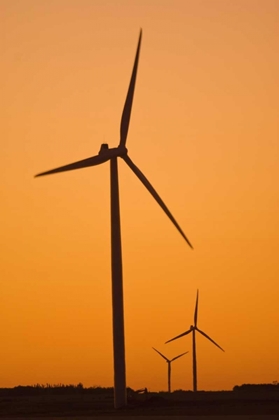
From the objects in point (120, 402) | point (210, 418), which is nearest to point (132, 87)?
point (120, 402)

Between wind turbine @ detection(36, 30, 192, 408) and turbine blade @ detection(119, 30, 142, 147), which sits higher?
turbine blade @ detection(119, 30, 142, 147)

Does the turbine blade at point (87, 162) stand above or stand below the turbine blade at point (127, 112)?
below

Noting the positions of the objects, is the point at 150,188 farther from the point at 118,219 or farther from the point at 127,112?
the point at 127,112

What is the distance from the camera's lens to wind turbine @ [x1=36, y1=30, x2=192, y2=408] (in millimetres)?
72375

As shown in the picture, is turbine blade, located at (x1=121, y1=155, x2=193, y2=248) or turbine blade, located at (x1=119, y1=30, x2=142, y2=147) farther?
turbine blade, located at (x1=119, y1=30, x2=142, y2=147)

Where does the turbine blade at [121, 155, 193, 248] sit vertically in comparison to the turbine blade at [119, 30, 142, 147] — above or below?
below

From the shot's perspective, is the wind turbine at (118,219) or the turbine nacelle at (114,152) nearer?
the wind turbine at (118,219)

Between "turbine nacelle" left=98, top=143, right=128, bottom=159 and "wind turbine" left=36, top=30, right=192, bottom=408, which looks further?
"turbine nacelle" left=98, top=143, right=128, bottom=159

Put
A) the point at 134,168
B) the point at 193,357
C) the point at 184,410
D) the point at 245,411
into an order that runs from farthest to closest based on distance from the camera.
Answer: the point at 193,357 < the point at 134,168 < the point at 184,410 < the point at 245,411

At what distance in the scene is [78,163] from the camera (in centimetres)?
7881

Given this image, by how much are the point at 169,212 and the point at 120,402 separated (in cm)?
1479

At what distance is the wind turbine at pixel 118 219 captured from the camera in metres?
72.4

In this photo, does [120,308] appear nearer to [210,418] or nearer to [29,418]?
[29,418]

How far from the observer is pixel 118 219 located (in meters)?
75.0
